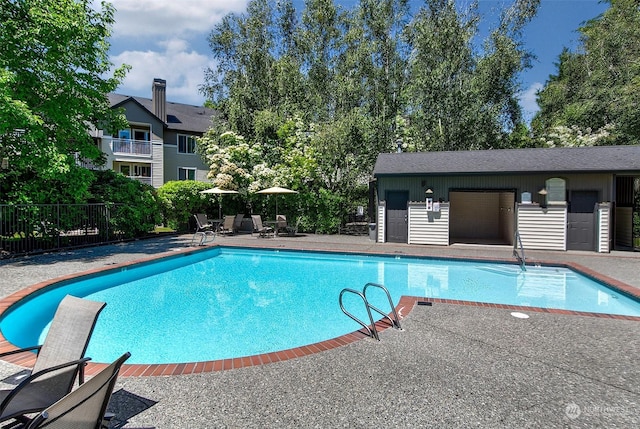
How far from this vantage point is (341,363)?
3693mm

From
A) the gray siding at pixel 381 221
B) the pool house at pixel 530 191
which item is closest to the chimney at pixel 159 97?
the pool house at pixel 530 191

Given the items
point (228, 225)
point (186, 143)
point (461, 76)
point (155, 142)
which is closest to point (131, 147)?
point (155, 142)

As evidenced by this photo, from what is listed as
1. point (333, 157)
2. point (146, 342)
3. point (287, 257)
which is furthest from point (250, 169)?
point (146, 342)

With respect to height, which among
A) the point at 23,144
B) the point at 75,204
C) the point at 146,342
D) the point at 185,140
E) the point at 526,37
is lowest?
the point at 146,342

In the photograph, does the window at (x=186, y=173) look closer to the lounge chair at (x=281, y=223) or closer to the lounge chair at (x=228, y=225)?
the lounge chair at (x=228, y=225)

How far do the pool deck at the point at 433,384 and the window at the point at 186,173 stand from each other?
2731 centimetres

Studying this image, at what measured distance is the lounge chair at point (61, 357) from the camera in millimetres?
2330

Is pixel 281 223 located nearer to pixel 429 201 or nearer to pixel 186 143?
pixel 429 201

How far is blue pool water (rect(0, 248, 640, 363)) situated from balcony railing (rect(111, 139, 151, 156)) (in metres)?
17.9

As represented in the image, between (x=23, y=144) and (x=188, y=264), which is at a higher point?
(x=23, y=144)

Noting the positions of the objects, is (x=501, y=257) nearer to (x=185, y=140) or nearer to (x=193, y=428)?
(x=193, y=428)

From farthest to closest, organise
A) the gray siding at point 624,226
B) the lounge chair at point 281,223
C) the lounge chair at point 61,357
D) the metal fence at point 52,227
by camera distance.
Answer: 1. the lounge chair at point 281,223
2. the gray siding at point 624,226
3. the metal fence at point 52,227
4. the lounge chair at point 61,357

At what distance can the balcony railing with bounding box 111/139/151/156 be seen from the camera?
25.4 m

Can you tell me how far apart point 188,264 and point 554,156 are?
1355 cm
